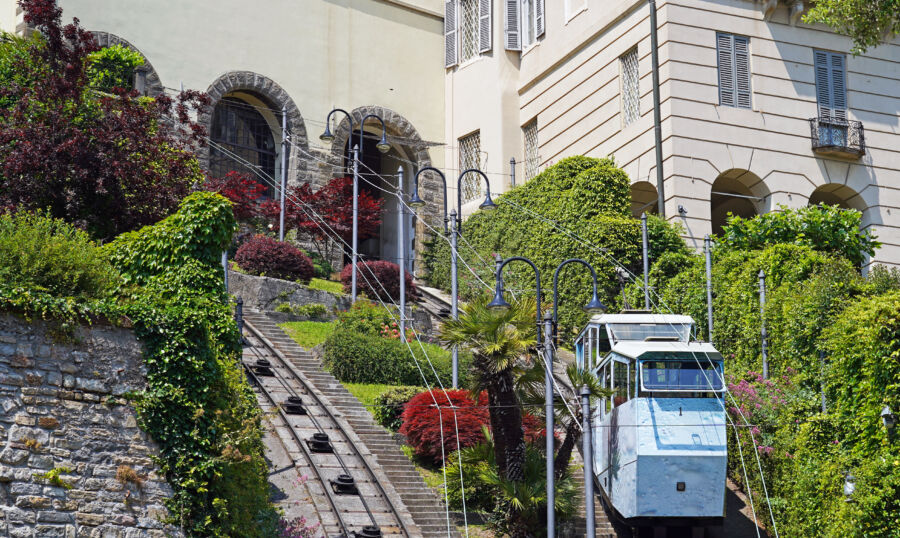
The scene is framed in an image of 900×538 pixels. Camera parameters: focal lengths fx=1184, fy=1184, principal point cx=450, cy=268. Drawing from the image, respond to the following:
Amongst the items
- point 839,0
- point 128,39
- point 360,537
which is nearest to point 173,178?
point 360,537

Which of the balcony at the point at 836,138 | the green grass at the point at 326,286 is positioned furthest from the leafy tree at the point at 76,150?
the balcony at the point at 836,138

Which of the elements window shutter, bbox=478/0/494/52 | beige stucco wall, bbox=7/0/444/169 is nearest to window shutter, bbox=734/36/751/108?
window shutter, bbox=478/0/494/52

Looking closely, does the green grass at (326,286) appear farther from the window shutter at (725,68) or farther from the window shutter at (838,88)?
the window shutter at (838,88)

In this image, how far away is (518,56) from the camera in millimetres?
37625

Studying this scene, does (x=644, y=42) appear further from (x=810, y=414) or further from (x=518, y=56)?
(x=810, y=414)

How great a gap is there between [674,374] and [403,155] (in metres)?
21.7

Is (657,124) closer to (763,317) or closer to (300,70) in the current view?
(763,317)

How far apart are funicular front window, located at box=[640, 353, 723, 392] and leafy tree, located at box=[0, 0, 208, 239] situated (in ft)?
32.8

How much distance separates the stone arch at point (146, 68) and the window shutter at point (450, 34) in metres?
10.1

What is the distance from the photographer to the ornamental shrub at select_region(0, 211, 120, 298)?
16734mm

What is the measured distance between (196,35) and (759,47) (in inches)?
646

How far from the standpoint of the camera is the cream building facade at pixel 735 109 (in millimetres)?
30062

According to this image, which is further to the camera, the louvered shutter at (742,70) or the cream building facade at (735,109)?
the louvered shutter at (742,70)

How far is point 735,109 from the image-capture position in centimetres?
3052
